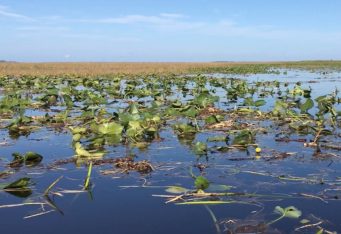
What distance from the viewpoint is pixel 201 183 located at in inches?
190

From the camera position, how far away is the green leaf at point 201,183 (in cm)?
482

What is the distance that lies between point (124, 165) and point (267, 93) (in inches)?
451

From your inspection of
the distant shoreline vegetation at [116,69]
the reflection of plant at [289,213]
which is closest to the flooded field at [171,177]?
the reflection of plant at [289,213]

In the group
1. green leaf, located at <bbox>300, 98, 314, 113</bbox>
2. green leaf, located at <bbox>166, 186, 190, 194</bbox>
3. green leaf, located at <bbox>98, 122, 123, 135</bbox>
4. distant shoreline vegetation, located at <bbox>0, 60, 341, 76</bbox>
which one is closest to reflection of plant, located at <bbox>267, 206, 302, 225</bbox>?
green leaf, located at <bbox>166, 186, 190, 194</bbox>

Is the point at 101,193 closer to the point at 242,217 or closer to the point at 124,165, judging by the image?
the point at 124,165

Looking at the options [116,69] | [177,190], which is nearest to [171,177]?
[177,190]

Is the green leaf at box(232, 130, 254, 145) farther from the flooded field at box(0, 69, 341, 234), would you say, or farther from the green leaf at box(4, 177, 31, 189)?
the green leaf at box(4, 177, 31, 189)

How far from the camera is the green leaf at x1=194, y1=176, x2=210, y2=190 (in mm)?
4816

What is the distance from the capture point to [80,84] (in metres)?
20.8

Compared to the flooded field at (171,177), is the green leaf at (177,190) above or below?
above

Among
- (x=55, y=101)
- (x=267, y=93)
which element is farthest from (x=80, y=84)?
(x=267, y=93)

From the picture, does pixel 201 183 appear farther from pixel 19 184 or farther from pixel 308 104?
pixel 308 104

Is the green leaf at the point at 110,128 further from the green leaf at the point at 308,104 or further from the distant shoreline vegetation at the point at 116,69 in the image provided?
the distant shoreline vegetation at the point at 116,69

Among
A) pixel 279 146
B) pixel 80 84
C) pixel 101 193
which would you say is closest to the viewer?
pixel 101 193
